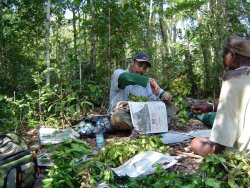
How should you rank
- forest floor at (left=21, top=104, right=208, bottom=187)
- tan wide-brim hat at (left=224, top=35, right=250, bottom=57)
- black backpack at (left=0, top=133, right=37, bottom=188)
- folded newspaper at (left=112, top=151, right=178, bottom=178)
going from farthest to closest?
forest floor at (left=21, top=104, right=208, bottom=187) < black backpack at (left=0, top=133, right=37, bottom=188) < folded newspaper at (left=112, top=151, right=178, bottom=178) < tan wide-brim hat at (left=224, top=35, right=250, bottom=57)

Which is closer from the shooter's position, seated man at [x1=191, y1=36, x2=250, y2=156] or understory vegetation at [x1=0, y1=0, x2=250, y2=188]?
seated man at [x1=191, y1=36, x2=250, y2=156]

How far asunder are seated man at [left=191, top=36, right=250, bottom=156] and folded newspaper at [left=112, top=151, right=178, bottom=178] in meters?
0.56

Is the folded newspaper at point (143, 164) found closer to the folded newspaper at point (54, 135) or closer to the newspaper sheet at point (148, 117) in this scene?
the newspaper sheet at point (148, 117)

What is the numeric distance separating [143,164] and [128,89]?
2.15 metres

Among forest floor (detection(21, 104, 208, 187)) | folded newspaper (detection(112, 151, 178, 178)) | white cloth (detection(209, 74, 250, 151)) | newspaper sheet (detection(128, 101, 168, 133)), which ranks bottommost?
forest floor (detection(21, 104, 208, 187))

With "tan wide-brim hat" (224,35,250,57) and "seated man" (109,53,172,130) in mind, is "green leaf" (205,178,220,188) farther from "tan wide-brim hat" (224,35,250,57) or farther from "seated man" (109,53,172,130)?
"seated man" (109,53,172,130)

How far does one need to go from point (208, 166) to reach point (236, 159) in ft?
0.56

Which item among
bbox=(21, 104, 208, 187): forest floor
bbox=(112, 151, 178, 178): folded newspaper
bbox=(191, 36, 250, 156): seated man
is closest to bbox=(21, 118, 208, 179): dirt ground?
bbox=(21, 104, 208, 187): forest floor

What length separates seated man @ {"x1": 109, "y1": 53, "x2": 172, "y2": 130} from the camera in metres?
4.20

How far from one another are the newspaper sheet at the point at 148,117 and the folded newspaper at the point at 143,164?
4.21 feet

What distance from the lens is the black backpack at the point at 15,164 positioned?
2451 mm

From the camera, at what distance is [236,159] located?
201cm

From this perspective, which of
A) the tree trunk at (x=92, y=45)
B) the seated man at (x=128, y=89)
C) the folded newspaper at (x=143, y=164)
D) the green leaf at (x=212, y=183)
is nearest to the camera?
the green leaf at (x=212, y=183)

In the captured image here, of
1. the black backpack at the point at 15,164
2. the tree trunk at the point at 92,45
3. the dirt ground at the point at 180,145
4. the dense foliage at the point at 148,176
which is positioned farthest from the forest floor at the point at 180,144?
the tree trunk at the point at 92,45
